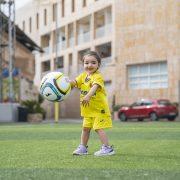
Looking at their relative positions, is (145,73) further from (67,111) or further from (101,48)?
(67,111)

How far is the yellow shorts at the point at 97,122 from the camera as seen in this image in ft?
29.0

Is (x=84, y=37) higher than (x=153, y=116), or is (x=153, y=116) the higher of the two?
(x=84, y=37)

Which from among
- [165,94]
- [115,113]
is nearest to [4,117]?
[115,113]

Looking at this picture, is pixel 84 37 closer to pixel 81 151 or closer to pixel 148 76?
pixel 148 76

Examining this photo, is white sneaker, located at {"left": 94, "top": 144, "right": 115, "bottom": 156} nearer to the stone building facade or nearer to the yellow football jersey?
the yellow football jersey

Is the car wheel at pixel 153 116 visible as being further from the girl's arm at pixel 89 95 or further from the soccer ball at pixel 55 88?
the girl's arm at pixel 89 95

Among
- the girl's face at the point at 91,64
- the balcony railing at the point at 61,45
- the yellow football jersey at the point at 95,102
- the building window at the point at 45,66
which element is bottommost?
the yellow football jersey at the point at 95,102

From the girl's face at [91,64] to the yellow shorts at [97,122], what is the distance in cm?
72

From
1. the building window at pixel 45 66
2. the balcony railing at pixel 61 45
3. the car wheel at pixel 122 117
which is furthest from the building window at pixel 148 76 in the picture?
the building window at pixel 45 66

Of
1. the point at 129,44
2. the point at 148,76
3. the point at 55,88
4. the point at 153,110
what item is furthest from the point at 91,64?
the point at 129,44

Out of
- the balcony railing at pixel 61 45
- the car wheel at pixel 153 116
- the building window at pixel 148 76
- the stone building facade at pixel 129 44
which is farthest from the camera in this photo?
the balcony railing at pixel 61 45

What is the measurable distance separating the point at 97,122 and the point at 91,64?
2.90 ft

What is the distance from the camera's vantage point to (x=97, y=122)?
29.1 feet

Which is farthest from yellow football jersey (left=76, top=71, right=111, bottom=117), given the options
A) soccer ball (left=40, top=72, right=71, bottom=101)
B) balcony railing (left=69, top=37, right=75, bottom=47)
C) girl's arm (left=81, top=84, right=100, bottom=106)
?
balcony railing (left=69, top=37, right=75, bottom=47)
